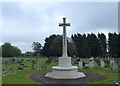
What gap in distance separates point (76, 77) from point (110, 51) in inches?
2018

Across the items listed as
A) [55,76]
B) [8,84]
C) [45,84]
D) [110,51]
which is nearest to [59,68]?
[55,76]

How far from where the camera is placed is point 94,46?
72.4 m

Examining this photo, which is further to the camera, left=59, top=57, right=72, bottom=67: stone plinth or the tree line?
the tree line

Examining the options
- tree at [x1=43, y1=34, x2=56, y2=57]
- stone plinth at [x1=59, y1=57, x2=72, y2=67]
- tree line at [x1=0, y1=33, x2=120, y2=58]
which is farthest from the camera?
tree at [x1=43, y1=34, x2=56, y2=57]

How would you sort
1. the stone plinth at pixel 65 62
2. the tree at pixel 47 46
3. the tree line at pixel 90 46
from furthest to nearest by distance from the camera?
the tree at pixel 47 46 < the tree line at pixel 90 46 < the stone plinth at pixel 65 62

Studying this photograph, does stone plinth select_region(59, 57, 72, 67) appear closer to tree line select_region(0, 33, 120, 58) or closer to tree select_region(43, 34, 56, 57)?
tree line select_region(0, 33, 120, 58)

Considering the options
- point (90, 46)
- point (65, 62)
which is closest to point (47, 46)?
point (90, 46)

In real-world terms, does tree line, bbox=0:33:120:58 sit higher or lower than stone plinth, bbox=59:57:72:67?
higher

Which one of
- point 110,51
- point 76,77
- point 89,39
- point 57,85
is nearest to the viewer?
point 57,85

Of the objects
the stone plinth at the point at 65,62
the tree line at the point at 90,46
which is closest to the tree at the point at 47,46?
the tree line at the point at 90,46

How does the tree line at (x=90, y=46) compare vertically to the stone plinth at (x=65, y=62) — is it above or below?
above

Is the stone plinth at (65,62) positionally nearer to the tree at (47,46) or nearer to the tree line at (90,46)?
the tree line at (90,46)

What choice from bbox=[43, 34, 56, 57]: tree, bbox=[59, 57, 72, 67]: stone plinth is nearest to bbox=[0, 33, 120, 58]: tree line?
bbox=[43, 34, 56, 57]: tree

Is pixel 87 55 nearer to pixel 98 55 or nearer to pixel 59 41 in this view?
pixel 98 55
